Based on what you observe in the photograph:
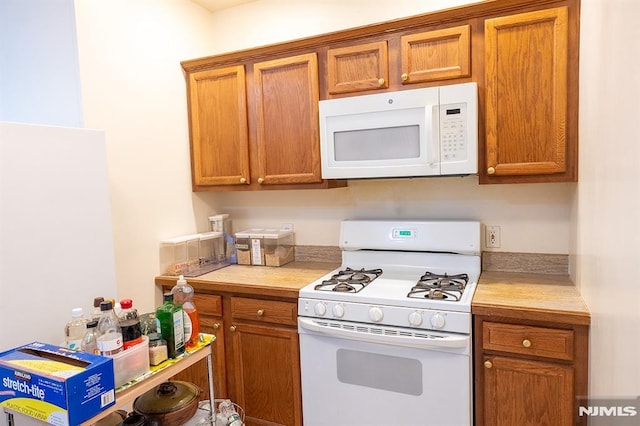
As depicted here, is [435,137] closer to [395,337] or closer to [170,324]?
[395,337]

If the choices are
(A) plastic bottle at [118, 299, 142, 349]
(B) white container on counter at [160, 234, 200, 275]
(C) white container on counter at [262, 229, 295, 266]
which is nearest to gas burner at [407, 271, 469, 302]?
(C) white container on counter at [262, 229, 295, 266]

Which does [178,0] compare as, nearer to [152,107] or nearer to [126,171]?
[152,107]

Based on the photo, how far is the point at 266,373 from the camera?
87.8 inches

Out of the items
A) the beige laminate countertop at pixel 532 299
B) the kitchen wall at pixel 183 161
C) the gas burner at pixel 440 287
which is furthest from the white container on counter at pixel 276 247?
the beige laminate countertop at pixel 532 299

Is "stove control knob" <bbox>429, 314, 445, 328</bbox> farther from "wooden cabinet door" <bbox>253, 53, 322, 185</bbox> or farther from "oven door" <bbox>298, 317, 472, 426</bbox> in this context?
"wooden cabinet door" <bbox>253, 53, 322, 185</bbox>

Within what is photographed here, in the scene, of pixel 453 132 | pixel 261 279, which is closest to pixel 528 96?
pixel 453 132

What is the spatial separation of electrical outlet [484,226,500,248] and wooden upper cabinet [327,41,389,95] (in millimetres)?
951

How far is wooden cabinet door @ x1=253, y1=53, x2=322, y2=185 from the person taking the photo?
7.75 ft

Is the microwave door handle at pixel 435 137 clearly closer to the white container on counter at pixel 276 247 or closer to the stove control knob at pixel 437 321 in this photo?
the stove control knob at pixel 437 321

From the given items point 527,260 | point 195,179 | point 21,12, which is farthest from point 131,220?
point 527,260

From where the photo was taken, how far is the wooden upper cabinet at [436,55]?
2.00m

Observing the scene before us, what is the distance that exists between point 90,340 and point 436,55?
1.87 m

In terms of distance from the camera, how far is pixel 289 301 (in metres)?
2.14

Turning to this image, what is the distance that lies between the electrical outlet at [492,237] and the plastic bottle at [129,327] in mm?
1786
